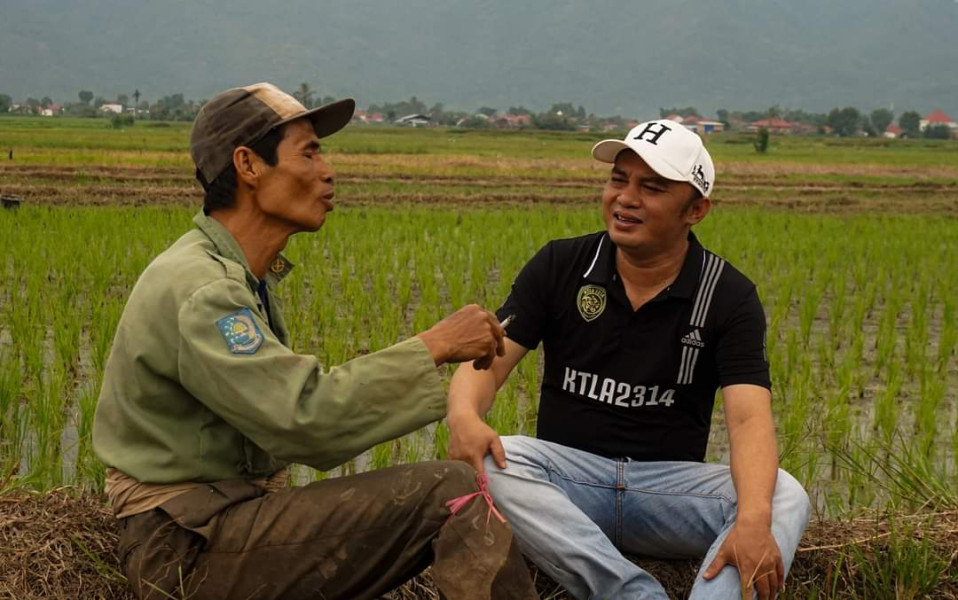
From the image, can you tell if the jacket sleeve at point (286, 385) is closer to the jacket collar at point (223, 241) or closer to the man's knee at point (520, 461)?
the jacket collar at point (223, 241)

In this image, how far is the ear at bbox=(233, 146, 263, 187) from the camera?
2.21 m

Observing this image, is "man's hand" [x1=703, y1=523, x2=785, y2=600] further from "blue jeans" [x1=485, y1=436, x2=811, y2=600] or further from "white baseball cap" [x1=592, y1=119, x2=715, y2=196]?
"white baseball cap" [x1=592, y1=119, x2=715, y2=196]

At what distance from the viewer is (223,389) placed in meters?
1.95

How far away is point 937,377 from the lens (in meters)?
5.61

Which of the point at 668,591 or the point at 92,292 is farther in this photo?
the point at 92,292

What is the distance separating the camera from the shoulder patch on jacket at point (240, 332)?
1.96m

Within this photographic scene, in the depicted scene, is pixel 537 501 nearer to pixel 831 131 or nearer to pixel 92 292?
pixel 92 292

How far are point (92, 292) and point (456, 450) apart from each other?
4.59 meters

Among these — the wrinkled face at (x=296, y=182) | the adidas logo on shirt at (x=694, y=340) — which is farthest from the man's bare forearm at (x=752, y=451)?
the wrinkled face at (x=296, y=182)

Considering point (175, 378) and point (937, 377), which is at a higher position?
point (175, 378)

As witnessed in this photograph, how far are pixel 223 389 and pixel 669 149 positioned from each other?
1223 mm

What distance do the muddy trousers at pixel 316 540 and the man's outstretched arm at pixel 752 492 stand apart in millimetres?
477

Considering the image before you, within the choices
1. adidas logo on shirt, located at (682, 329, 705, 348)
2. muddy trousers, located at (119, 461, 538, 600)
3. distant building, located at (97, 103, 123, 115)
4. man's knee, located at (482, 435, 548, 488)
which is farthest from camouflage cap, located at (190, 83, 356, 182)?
distant building, located at (97, 103, 123, 115)

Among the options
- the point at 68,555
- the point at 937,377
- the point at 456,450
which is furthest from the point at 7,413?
the point at 937,377
